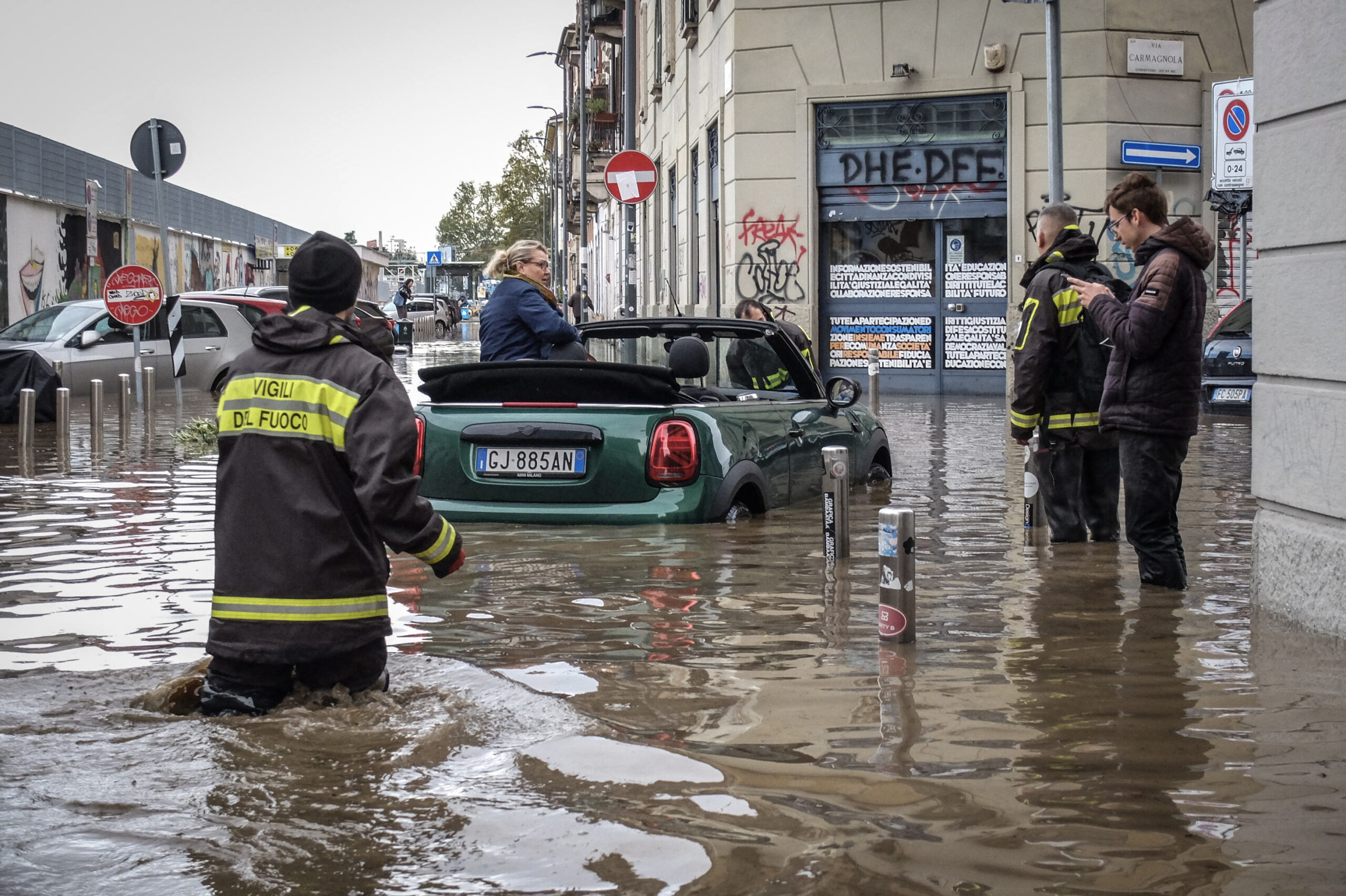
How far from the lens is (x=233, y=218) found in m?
57.1

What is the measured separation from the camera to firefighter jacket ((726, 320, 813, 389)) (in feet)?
29.1

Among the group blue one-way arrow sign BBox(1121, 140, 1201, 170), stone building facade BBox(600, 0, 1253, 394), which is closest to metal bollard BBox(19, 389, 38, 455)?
stone building facade BBox(600, 0, 1253, 394)

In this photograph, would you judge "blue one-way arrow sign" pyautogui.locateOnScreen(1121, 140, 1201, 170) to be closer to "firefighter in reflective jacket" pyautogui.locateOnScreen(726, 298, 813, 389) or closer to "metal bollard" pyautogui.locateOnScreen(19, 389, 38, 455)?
"firefighter in reflective jacket" pyautogui.locateOnScreen(726, 298, 813, 389)

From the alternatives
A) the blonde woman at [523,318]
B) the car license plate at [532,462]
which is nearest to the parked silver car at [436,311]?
the blonde woman at [523,318]

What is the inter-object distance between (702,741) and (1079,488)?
387 centimetres

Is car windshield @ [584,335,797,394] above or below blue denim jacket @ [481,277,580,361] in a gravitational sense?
below

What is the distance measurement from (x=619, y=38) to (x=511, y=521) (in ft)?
140

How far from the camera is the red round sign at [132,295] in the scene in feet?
58.0

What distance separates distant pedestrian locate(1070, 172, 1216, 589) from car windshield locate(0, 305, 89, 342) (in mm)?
16821

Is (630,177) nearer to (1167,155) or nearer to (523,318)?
(1167,155)

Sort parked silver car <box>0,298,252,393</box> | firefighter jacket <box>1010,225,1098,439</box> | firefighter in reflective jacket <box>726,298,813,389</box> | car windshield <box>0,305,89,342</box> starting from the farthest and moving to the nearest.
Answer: car windshield <box>0,305,89,342</box>
parked silver car <box>0,298,252,393</box>
firefighter in reflective jacket <box>726,298,813,389</box>
firefighter jacket <box>1010,225,1098,439</box>

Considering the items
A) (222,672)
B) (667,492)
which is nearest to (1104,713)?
(222,672)

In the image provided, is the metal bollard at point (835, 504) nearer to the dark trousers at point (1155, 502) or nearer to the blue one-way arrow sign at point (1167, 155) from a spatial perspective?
the dark trousers at point (1155, 502)

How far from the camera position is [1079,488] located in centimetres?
761
